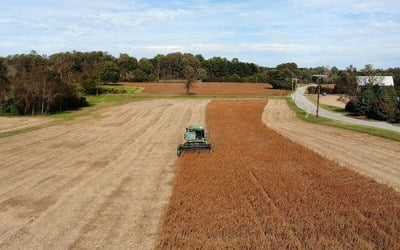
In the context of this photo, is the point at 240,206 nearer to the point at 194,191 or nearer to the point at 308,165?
the point at 194,191

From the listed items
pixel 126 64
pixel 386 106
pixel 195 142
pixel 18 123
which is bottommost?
pixel 18 123

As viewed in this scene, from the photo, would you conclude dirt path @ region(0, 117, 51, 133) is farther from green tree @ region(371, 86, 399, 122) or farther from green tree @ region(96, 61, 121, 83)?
green tree @ region(96, 61, 121, 83)

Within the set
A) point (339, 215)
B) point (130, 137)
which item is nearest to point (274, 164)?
point (339, 215)

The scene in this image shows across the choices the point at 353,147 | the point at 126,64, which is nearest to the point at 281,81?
the point at 126,64

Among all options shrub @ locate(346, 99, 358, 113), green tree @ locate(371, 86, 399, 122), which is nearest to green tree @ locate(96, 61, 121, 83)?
shrub @ locate(346, 99, 358, 113)

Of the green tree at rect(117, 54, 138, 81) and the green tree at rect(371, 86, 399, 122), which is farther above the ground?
the green tree at rect(117, 54, 138, 81)

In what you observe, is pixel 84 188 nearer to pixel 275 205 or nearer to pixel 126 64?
pixel 275 205
